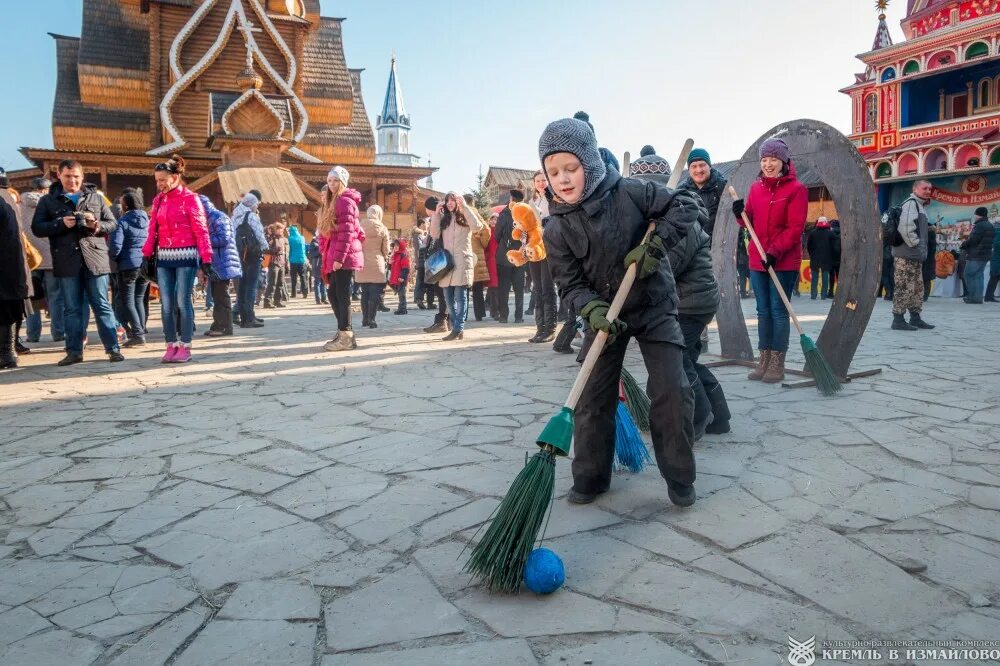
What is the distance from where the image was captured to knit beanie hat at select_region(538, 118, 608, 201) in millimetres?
2984

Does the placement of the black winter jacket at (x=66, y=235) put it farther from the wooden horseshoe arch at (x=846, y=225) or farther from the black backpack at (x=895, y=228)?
the black backpack at (x=895, y=228)

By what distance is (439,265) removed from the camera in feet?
29.9

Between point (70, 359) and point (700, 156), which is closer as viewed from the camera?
point (700, 156)

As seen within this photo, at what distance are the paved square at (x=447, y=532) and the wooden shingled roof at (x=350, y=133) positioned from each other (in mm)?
25458

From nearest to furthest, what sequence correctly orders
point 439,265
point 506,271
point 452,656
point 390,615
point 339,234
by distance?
point 452,656 → point 390,615 → point 339,234 → point 439,265 → point 506,271

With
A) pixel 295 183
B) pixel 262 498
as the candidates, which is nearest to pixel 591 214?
pixel 262 498

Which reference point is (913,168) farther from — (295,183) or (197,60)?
(197,60)

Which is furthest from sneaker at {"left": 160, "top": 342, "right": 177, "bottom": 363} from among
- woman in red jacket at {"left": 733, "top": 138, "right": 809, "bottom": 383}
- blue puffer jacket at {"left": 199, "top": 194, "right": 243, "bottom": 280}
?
woman in red jacket at {"left": 733, "top": 138, "right": 809, "bottom": 383}

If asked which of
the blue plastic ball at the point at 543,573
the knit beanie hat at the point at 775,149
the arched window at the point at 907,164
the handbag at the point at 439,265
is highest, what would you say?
the arched window at the point at 907,164

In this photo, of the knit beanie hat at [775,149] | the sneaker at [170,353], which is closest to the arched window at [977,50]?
the knit beanie hat at [775,149]

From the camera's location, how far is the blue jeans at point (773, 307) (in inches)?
227

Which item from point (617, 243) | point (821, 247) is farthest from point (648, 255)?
point (821, 247)

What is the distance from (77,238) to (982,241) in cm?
1572

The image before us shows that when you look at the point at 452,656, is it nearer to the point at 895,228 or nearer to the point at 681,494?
the point at 681,494
